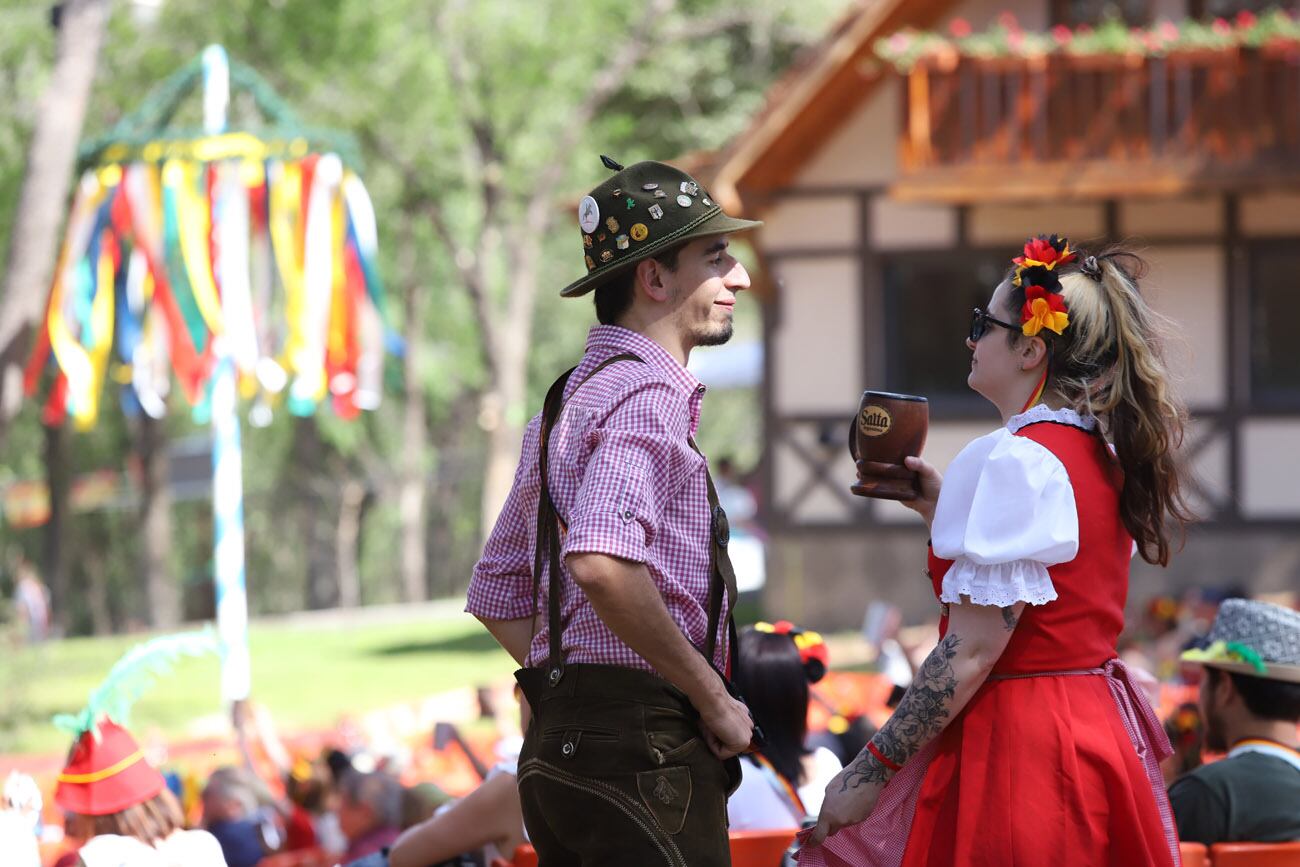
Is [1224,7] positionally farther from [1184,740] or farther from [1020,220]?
[1184,740]

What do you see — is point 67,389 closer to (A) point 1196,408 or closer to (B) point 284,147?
(B) point 284,147

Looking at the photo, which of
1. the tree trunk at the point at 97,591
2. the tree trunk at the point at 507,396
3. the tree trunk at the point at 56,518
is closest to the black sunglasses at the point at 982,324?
the tree trunk at the point at 507,396

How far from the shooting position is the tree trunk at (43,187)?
10.8 m

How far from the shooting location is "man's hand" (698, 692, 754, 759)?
2816mm

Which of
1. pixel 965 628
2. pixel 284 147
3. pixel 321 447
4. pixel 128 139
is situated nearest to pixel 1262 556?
pixel 284 147

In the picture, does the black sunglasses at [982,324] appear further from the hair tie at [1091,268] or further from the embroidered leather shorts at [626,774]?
the embroidered leather shorts at [626,774]

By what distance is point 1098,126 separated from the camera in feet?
44.5

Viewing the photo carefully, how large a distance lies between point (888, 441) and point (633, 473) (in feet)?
2.26

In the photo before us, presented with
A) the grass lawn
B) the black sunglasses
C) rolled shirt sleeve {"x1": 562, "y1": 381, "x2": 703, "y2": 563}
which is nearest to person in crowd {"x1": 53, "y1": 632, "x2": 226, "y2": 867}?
rolled shirt sleeve {"x1": 562, "y1": 381, "x2": 703, "y2": 563}

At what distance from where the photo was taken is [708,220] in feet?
9.81

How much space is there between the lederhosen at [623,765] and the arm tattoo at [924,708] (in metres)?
0.26

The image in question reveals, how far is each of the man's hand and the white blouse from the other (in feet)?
1.28

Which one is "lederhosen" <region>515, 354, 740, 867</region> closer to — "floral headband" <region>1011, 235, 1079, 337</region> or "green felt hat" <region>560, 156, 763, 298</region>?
"green felt hat" <region>560, 156, 763, 298</region>

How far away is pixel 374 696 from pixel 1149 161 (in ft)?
24.0
